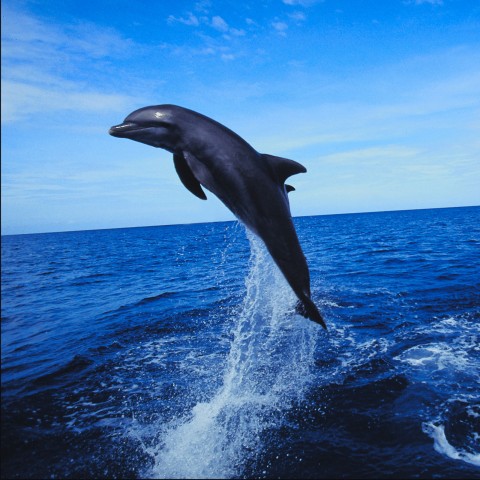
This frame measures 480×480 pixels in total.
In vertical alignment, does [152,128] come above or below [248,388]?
above

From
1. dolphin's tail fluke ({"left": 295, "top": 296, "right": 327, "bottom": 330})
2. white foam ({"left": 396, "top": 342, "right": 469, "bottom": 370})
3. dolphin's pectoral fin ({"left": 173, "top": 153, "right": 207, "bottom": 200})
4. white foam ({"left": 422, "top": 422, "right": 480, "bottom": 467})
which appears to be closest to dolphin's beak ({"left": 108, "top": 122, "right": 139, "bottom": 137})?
dolphin's pectoral fin ({"left": 173, "top": 153, "right": 207, "bottom": 200})

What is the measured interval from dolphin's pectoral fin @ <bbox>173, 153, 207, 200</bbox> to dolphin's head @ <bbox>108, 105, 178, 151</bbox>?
226 millimetres

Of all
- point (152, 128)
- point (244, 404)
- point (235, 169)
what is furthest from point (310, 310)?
point (244, 404)

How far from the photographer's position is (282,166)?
6.15 meters

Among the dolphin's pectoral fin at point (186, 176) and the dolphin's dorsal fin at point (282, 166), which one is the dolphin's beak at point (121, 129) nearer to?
the dolphin's pectoral fin at point (186, 176)

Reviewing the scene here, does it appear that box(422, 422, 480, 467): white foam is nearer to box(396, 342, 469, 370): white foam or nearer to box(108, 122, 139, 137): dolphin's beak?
box(396, 342, 469, 370): white foam

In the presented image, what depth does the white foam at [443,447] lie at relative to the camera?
26.5ft

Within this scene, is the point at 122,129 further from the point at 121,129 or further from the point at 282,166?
the point at 282,166

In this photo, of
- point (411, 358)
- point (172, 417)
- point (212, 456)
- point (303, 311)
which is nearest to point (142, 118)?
point (303, 311)

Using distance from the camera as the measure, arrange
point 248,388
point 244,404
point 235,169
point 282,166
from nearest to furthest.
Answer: point 235,169, point 282,166, point 244,404, point 248,388

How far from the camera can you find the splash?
8.48 metres

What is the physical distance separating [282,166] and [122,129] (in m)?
2.76

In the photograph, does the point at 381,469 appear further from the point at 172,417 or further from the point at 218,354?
the point at 218,354

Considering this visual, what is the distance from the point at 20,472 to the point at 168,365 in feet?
19.3
